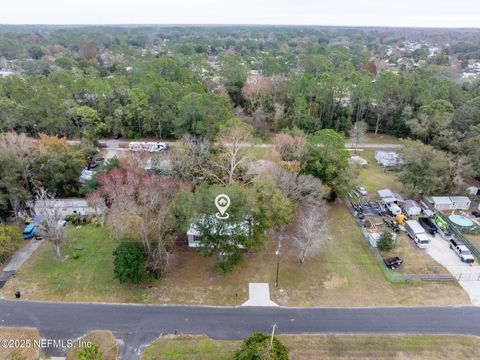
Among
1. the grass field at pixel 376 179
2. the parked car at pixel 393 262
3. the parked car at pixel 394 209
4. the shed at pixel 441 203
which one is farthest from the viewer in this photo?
the grass field at pixel 376 179

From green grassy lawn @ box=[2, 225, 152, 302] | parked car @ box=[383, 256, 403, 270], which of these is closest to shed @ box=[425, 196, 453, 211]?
parked car @ box=[383, 256, 403, 270]

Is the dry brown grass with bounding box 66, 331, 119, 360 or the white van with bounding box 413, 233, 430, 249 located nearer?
the dry brown grass with bounding box 66, 331, 119, 360

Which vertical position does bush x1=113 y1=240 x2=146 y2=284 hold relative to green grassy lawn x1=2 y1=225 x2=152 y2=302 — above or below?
above

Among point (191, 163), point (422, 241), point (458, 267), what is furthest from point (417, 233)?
point (191, 163)

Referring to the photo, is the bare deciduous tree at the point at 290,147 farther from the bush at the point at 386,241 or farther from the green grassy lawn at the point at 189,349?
the green grassy lawn at the point at 189,349

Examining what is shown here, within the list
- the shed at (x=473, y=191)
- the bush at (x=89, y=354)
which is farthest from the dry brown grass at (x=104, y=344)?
the shed at (x=473, y=191)

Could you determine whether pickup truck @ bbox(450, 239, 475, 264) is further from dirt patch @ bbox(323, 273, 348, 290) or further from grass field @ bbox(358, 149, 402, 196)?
dirt patch @ bbox(323, 273, 348, 290)
